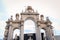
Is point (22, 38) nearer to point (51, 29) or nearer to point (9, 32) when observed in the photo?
point (9, 32)

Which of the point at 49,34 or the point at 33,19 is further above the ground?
the point at 33,19

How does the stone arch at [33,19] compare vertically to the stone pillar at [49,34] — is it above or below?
above

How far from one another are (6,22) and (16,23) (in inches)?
71.8

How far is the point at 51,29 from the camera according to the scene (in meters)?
24.0

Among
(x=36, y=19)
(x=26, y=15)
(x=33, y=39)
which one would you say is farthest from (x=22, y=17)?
(x=33, y=39)

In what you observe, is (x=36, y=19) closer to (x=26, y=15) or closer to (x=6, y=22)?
(x=26, y=15)

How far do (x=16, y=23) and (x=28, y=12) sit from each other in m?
2.96

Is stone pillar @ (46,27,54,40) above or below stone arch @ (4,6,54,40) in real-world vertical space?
below

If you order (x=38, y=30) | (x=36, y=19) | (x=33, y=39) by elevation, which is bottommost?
(x=33, y=39)

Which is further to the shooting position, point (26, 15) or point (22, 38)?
point (26, 15)

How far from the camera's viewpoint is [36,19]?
78.6ft

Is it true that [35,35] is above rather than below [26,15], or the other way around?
below

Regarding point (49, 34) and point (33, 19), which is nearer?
point (49, 34)

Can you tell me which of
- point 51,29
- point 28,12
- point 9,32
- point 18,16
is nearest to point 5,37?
point 9,32
